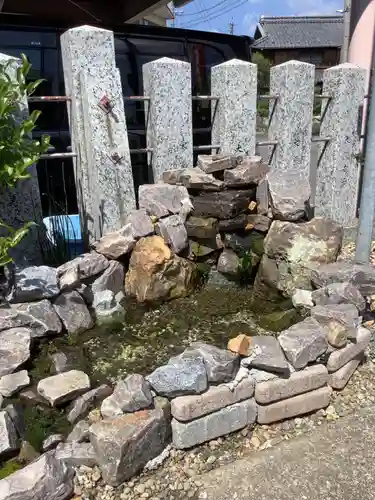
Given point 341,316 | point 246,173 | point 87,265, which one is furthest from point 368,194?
point 87,265

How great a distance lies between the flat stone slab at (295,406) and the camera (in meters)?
2.13

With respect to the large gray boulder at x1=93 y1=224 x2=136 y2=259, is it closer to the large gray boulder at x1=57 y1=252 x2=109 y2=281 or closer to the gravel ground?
the large gray boulder at x1=57 y1=252 x2=109 y2=281

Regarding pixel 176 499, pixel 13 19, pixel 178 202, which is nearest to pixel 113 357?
pixel 176 499

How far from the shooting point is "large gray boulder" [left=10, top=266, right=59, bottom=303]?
281 centimetres

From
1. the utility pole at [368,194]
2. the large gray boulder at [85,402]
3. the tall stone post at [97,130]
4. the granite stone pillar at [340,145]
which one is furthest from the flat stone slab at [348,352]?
the granite stone pillar at [340,145]

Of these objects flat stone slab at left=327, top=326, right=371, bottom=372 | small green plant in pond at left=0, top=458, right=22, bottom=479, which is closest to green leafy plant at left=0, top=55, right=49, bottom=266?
→ small green plant in pond at left=0, top=458, right=22, bottom=479

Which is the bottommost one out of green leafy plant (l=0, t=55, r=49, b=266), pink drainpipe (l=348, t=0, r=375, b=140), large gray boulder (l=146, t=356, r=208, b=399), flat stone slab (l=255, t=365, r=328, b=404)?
flat stone slab (l=255, t=365, r=328, b=404)

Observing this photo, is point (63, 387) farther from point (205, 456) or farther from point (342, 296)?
point (342, 296)

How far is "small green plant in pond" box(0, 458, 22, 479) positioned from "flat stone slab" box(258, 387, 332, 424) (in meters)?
1.06

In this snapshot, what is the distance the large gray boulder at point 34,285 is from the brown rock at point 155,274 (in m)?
0.60

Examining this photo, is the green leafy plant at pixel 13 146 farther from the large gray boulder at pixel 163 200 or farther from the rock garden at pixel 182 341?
the large gray boulder at pixel 163 200

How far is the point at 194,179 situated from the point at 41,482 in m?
2.36

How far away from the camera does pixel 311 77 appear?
170 inches

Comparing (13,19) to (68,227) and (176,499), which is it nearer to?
(68,227)
